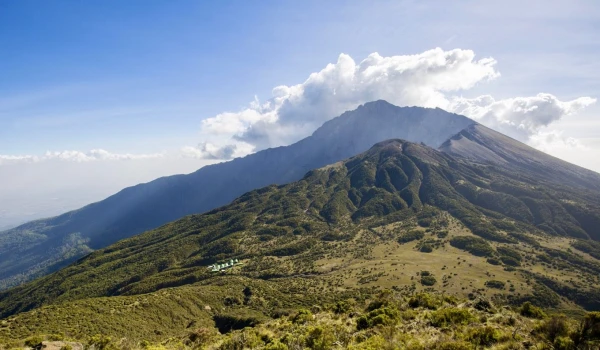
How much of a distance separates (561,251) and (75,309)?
215m

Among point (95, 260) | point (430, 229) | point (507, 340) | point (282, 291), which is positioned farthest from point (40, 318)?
point (430, 229)

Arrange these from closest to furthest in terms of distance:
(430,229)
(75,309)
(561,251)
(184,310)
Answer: (75,309)
(184,310)
(561,251)
(430,229)

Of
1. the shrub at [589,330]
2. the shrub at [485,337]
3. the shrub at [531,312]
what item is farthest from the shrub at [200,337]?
the shrub at [531,312]

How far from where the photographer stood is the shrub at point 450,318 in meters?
21.6

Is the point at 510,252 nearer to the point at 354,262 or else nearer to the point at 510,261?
the point at 510,261

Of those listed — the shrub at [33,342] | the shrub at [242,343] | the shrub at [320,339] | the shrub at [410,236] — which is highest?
the shrub at [33,342]

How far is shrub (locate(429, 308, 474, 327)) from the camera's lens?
21.6 meters

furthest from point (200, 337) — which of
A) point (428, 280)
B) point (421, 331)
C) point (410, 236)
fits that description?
point (410, 236)

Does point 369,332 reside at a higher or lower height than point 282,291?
higher

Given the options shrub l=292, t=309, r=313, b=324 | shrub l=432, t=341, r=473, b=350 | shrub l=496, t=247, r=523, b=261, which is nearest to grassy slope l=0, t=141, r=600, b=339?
shrub l=496, t=247, r=523, b=261

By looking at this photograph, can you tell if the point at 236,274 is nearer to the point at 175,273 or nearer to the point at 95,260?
the point at 175,273

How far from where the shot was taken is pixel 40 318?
193 feet

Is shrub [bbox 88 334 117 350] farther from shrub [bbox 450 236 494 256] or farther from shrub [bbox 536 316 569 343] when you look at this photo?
shrub [bbox 450 236 494 256]

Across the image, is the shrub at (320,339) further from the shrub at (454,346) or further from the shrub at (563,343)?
the shrub at (563,343)
